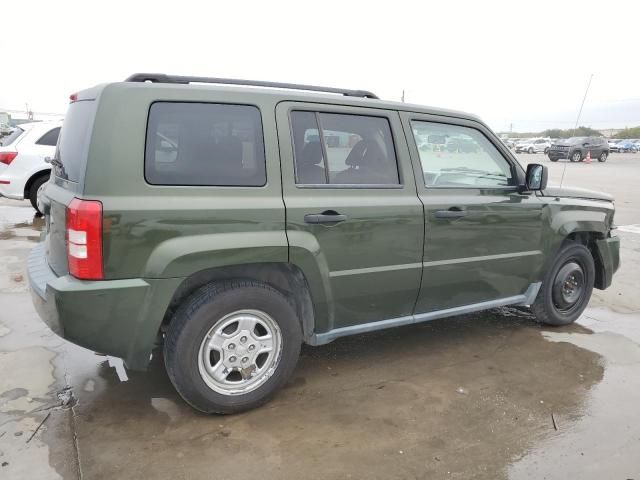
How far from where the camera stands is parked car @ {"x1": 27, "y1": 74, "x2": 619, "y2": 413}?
255 centimetres

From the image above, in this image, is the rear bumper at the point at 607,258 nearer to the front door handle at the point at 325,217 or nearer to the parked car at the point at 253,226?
the parked car at the point at 253,226

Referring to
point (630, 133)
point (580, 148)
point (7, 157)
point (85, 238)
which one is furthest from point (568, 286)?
point (630, 133)

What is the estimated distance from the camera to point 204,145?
2770 mm

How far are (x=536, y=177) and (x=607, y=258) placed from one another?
1444 millimetres

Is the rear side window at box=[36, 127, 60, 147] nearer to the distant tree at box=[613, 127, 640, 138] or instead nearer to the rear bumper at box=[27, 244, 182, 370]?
the rear bumper at box=[27, 244, 182, 370]

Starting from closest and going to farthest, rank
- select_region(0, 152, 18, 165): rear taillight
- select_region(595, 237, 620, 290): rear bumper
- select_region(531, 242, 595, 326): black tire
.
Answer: select_region(531, 242, 595, 326): black tire
select_region(595, 237, 620, 290): rear bumper
select_region(0, 152, 18, 165): rear taillight

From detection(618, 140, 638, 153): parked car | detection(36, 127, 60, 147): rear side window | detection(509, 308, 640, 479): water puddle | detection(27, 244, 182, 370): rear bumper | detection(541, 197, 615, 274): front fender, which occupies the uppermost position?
detection(618, 140, 638, 153): parked car

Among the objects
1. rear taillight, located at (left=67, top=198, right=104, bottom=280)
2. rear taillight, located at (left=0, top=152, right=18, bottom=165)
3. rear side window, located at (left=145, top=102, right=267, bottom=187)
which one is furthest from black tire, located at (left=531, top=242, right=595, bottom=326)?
rear taillight, located at (left=0, top=152, right=18, bottom=165)

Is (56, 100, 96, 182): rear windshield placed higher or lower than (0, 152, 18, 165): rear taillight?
higher

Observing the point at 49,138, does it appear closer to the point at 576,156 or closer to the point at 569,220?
the point at 569,220

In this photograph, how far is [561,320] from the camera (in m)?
4.51

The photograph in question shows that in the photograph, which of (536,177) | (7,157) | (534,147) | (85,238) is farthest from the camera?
(534,147)

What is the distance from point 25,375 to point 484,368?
3262mm

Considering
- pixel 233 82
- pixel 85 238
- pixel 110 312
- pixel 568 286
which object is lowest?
pixel 568 286
